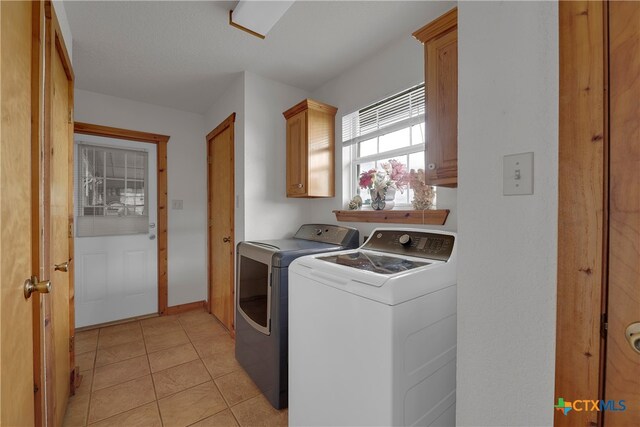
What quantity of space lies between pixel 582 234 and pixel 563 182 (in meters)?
0.13

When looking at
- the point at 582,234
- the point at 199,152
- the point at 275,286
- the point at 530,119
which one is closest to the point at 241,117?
the point at 199,152

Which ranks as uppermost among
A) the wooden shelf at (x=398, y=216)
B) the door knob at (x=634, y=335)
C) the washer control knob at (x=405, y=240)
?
the wooden shelf at (x=398, y=216)

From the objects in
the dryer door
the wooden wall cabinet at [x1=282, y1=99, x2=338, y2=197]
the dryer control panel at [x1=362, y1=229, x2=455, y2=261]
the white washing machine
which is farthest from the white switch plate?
the wooden wall cabinet at [x1=282, y1=99, x2=338, y2=197]

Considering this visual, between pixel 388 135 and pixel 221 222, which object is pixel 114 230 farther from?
pixel 388 135

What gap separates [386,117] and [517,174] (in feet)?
5.23

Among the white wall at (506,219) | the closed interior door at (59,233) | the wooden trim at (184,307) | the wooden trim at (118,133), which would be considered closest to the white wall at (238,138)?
the wooden trim at (118,133)

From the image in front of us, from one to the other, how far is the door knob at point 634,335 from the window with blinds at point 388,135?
144cm

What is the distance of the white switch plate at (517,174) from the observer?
27.1 inches

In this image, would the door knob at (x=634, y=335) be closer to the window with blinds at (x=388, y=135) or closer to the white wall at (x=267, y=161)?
the window with blinds at (x=388, y=135)

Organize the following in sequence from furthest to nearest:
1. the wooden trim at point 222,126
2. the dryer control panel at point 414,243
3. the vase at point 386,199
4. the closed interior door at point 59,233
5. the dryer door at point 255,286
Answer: the wooden trim at point 222,126
the vase at point 386,199
the dryer door at point 255,286
the dryer control panel at point 414,243
the closed interior door at point 59,233

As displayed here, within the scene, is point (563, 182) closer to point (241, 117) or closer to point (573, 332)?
point (573, 332)

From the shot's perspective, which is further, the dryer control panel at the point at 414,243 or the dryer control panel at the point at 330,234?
the dryer control panel at the point at 330,234

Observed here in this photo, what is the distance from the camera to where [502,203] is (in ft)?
2.41

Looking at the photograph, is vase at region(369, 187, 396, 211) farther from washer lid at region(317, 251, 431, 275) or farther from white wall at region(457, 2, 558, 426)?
white wall at region(457, 2, 558, 426)
